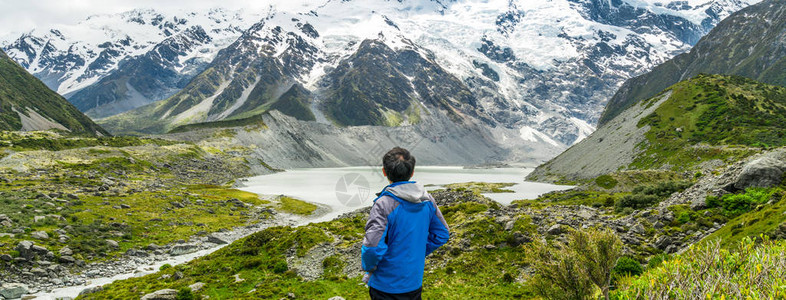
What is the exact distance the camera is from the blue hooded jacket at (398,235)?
6.71m

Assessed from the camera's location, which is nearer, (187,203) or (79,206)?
(79,206)

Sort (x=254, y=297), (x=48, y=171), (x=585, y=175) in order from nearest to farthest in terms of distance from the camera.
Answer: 1. (x=254, y=297)
2. (x=48, y=171)
3. (x=585, y=175)

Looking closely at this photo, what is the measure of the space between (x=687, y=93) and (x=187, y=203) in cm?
14466

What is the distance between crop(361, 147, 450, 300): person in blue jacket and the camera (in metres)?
6.69

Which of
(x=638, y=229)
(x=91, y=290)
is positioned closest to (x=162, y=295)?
(x=91, y=290)

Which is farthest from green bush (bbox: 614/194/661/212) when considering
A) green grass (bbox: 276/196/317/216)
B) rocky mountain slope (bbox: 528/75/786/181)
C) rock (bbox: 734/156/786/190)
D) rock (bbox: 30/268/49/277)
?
rocky mountain slope (bbox: 528/75/786/181)

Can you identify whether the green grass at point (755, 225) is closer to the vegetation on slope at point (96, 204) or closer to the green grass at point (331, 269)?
Result: the green grass at point (331, 269)

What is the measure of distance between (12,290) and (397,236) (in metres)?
33.6

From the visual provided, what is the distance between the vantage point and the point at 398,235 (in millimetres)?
6895

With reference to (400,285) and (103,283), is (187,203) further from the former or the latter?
(400,285)

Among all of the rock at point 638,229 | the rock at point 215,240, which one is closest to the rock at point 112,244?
the rock at point 215,240

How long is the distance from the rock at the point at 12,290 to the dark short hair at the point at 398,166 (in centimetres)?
3314

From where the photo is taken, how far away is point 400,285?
6945 mm

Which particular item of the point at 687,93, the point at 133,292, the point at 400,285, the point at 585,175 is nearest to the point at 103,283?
the point at 133,292
